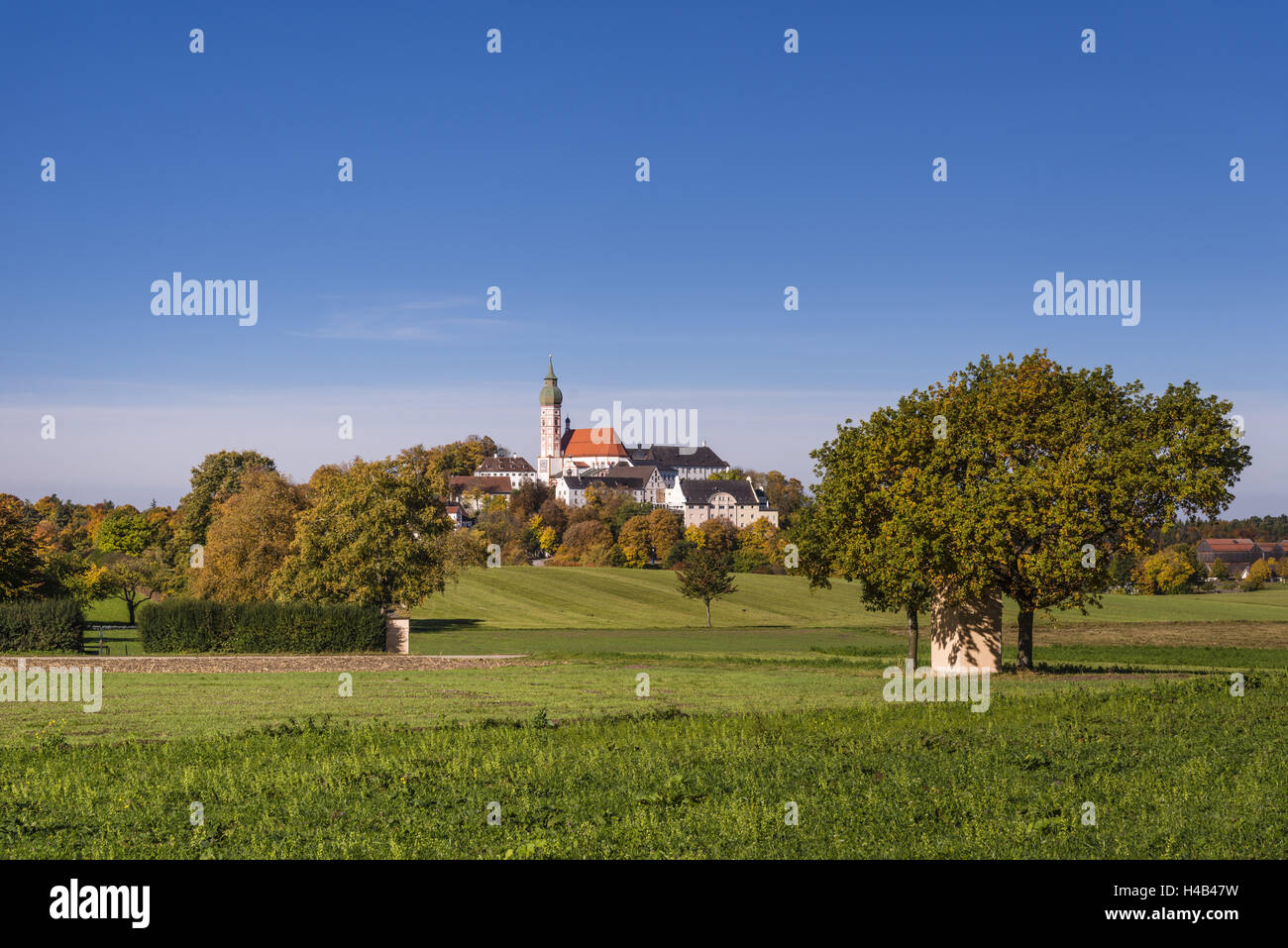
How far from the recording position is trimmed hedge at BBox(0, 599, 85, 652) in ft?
155

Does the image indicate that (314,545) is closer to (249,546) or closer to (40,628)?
(249,546)

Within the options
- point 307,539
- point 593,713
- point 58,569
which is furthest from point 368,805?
point 58,569

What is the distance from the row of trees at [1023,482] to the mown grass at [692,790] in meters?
11.5

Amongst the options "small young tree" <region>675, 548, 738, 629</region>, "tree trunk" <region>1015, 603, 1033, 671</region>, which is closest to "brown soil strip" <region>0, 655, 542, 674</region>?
"tree trunk" <region>1015, 603, 1033, 671</region>

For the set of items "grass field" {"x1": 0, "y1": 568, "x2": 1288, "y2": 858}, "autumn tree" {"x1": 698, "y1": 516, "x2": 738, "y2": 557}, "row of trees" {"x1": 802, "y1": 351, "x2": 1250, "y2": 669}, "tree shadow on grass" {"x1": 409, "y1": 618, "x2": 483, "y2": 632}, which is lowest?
"tree shadow on grass" {"x1": 409, "y1": 618, "x2": 483, "y2": 632}

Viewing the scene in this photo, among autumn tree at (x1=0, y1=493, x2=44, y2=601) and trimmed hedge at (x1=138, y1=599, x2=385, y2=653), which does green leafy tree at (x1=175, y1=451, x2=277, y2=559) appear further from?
trimmed hedge at (x1=138, y1=599, x2=385, y2=653)

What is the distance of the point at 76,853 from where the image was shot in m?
11.7

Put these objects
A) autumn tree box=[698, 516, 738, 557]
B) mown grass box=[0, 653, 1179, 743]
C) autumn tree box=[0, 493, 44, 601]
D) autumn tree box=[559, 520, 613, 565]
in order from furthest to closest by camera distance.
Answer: autumn tree box=[698, 516, 738, 557]
autumn tree box=[559, 520, 613, 565]
autumn tree box=[0, 493, 44, 601]
mown grass box=[0, 653, 1179, 743]

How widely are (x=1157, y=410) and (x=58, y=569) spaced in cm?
6490

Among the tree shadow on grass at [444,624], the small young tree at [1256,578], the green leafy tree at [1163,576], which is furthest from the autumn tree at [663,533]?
the small young tree at [1256,578]

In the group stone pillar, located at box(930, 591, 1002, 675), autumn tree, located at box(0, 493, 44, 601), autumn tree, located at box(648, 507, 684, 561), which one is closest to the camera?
stone pillar, located at box(930, 591, 1002, 675)

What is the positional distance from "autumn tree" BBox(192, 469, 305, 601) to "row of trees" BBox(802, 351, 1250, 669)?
128 feet

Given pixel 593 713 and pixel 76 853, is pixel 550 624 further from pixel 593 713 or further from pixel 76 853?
pixel 76 853
